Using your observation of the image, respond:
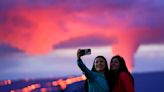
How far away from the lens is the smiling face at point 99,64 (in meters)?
10.5

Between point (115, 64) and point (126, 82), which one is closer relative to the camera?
point (126, 82)

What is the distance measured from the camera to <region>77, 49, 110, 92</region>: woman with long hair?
1030 centimetres

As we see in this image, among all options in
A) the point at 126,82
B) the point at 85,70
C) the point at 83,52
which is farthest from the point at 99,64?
the point at 126,82

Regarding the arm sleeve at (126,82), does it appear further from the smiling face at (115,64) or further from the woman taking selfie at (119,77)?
the smiling face at (115,64)

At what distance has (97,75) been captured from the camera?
34.1 ft

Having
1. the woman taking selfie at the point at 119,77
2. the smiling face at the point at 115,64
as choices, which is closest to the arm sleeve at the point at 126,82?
the woman taking selfie at the point at 119,77

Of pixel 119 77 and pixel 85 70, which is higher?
pixel 85 70

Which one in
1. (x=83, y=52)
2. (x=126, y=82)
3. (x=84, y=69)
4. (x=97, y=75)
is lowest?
(x=126, y=82)

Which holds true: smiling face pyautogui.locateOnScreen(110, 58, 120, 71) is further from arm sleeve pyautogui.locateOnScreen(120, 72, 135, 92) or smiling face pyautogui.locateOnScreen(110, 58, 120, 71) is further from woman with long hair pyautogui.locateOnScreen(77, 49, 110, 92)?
woman with long hair pyautogui.locateOnScreen(77, 49, 110, 92)

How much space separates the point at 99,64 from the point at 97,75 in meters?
0.23

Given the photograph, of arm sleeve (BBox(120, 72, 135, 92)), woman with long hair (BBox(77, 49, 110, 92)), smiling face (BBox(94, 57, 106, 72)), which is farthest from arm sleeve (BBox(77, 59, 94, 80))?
arm sleeve (BBox(120, 72, 135, 92))

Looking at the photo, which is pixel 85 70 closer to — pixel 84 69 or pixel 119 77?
pixel 84 69

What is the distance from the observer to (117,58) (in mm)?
10992

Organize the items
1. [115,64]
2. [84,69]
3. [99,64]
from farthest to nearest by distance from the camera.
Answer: [115,64] → [99,64] → [84,69]
